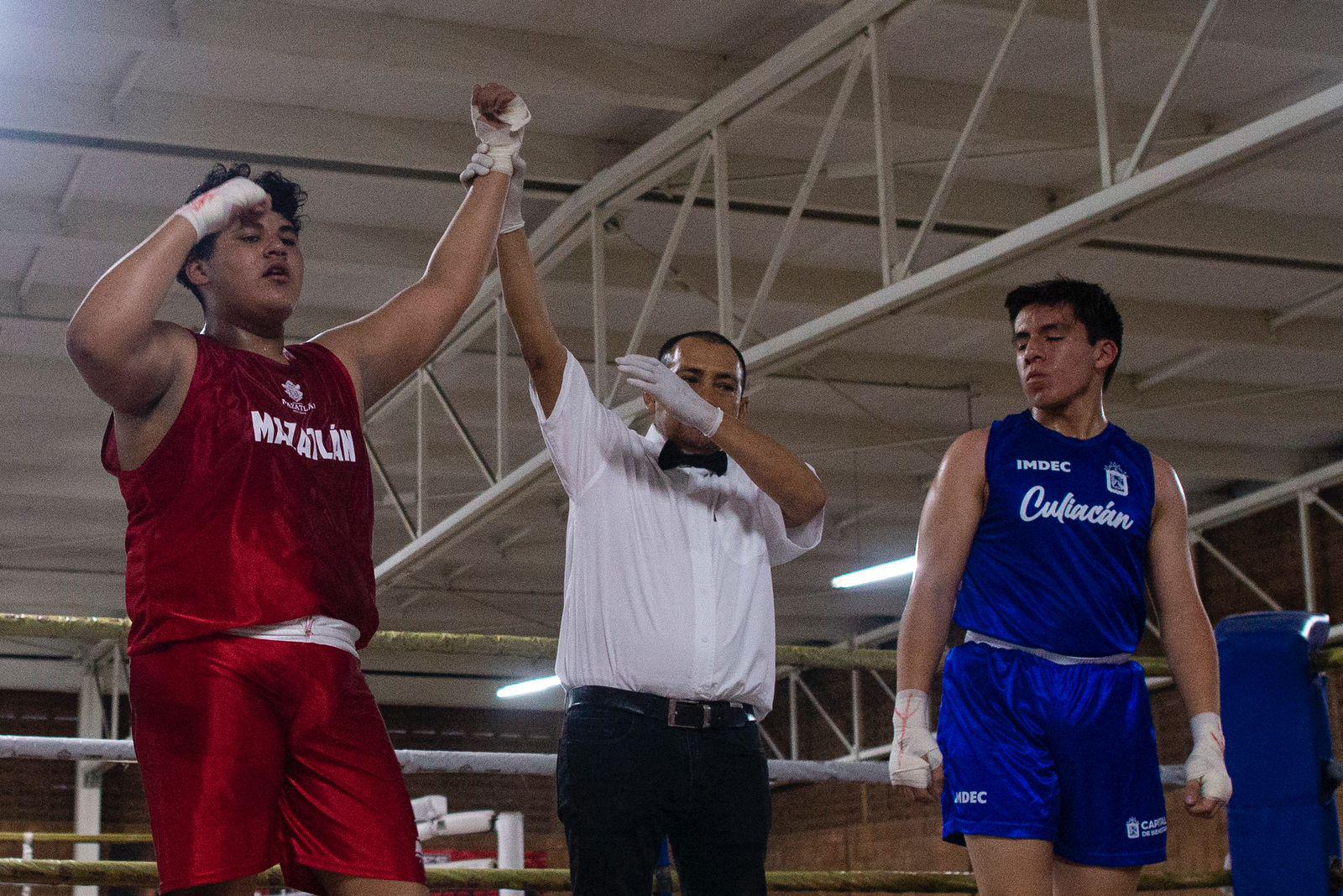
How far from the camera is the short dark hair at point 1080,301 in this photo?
3020 mm

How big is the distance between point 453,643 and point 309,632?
1.22m

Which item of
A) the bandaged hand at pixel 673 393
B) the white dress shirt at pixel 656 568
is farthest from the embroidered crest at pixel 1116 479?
the bandaged hand at pixel 673 393

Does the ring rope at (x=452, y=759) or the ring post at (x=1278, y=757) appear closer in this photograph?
the ring rope at (x=452, y=759)

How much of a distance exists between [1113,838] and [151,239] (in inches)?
70.8

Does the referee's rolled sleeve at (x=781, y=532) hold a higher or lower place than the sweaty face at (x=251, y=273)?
lower

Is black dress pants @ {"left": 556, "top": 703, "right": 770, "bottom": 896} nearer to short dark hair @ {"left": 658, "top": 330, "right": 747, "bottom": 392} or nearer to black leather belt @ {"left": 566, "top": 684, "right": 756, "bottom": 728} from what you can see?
black leather belt @ {"left": 566, "top": 684, "right": 756, "bottom": 728}

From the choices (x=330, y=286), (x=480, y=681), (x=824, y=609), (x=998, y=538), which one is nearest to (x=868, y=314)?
(x=998, y=538)

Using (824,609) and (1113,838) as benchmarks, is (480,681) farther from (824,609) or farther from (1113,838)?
(1113,838)

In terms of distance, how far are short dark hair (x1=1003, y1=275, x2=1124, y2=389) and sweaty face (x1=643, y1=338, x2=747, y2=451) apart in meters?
0.53

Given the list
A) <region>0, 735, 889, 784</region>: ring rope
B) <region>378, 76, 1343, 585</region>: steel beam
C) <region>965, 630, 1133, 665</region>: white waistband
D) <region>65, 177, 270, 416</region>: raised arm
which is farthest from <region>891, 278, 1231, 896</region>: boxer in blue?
<region>378, 76, 1343, 585</region>: steel beam

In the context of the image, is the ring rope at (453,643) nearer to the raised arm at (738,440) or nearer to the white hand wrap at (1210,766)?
the white hand wrap at (1210,766)

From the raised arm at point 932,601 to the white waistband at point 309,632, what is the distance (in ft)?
3.24

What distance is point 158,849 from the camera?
204cm

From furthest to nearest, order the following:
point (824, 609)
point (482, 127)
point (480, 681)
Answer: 1. point (480, 681)
2. point (824, 609)
3. point (482, 127)
